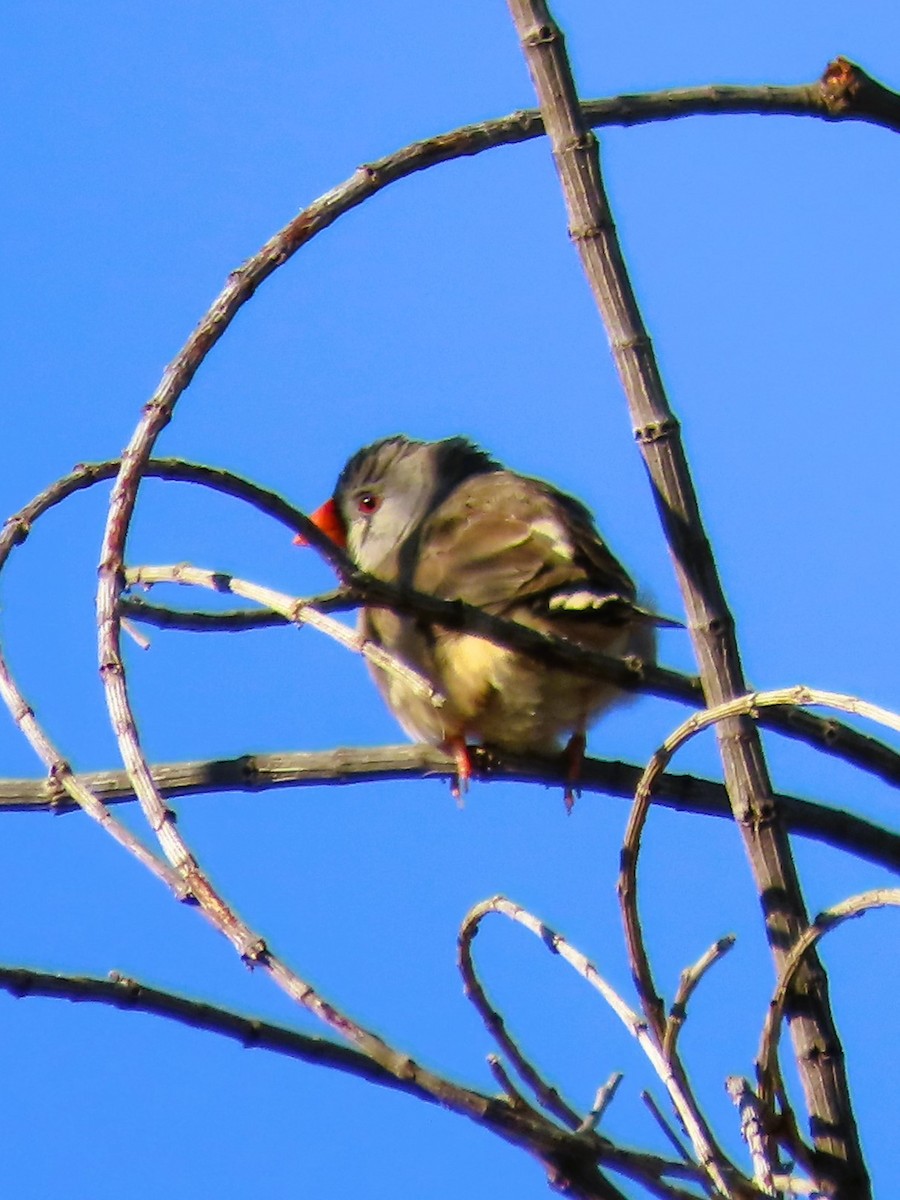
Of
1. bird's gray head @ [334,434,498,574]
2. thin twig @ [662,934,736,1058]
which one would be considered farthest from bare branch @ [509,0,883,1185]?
bird's gray head @ [334,434,498,574]

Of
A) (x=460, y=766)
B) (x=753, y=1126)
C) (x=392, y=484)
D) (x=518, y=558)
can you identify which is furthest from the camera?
(x=392, y=484)

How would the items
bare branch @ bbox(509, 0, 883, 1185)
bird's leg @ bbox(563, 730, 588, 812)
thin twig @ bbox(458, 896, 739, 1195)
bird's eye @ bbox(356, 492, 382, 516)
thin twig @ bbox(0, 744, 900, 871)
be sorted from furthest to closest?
1. bird's eye @ bbox(356, 492, 382, 516)
2. bird's leg @ bbox(563, 730, 588, 812)
3. thin twig @ bbox(0, 744, 900, 871)
4. bare branch @ bbox(509, 0, 883, 1185)
5. thin twig @ bbox(458, 896, 739, 1195)

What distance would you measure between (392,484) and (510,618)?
5.79ft

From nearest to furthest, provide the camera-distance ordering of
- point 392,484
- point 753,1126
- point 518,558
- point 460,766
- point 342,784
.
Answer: point 753,1126 < point 342,784 < point 460,766 < point 518,558 < point 392,484

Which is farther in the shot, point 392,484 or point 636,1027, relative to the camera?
point 392,484

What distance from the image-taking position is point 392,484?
5891 millimetres

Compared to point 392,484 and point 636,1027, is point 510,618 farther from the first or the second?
point 636,1027

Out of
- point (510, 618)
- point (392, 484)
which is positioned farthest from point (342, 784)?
point (392, 484)

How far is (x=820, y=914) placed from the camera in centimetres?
221

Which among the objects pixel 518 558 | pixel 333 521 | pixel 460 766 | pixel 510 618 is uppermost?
pixel 333 521

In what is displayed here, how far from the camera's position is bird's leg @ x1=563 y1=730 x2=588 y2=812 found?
4.07 meters

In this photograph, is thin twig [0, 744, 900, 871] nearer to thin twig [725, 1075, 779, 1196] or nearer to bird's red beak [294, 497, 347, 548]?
thin twig [725, 1075, 779, 1196]

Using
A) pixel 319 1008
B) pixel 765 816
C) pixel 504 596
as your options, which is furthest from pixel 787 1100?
pixel 504 596

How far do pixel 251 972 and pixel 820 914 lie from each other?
33.7 inches
